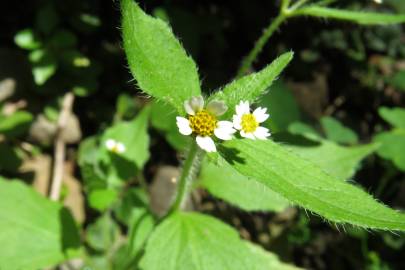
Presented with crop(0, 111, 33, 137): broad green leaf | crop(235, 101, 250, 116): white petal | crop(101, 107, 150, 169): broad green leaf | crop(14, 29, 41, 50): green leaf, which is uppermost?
crop(235, 101, 250, 116): white petal

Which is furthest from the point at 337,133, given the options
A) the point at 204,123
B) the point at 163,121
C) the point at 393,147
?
the point at 204,123

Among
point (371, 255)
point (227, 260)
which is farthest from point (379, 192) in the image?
point (227, 260)

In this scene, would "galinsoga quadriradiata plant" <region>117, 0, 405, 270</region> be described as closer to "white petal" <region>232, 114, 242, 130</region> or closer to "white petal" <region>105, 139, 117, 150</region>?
"white petal" <region>232, 114, 242, 130</region>

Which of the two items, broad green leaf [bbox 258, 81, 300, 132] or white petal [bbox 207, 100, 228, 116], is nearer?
white petal [bbox 207, 100, 228, 116]

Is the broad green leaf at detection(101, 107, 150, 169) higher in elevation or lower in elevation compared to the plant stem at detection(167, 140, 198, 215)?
lower

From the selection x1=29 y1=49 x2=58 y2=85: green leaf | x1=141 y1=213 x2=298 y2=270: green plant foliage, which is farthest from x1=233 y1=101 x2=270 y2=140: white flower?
x1=29 y1=49 x2=58 y2=85: green leaf

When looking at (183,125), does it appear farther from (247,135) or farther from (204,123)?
(247,135)

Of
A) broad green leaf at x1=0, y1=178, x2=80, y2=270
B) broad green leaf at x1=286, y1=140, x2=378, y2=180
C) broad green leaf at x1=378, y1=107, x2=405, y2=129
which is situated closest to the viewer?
broad green leaf at x1=0, y1=178, x2=80, y2=270
